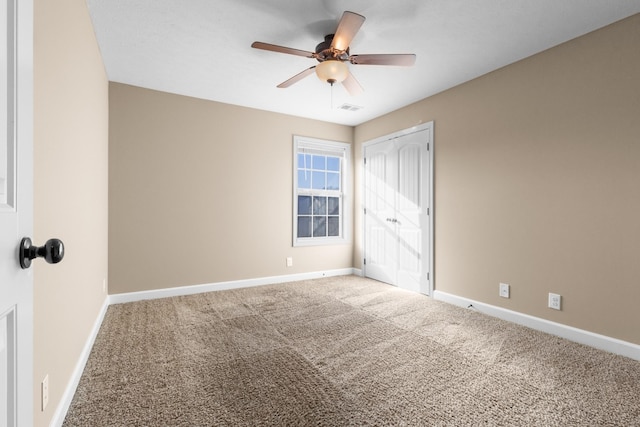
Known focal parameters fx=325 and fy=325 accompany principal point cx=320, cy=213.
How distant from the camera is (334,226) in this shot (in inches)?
214

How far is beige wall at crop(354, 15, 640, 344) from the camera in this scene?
2.48 m

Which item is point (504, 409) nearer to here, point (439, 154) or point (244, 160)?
point (439, 154)

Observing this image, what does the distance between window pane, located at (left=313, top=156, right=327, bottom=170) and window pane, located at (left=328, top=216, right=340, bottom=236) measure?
84cm

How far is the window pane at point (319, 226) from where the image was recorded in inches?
206

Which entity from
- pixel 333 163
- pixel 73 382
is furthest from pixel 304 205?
pixel 73 382

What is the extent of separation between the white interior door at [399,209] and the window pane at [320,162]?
668 millimetres

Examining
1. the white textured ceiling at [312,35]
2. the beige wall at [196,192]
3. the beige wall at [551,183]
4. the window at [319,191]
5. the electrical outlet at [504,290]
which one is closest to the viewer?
the white textured ceiling at [312,35]

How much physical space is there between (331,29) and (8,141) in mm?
2537

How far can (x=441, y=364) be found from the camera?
231cm

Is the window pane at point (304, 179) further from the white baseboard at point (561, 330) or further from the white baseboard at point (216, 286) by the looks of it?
the white baseboard at point (561, 330)

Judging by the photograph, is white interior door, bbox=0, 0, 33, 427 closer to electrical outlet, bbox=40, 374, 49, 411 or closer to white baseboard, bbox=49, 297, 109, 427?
electrical outlet, bbox=40, 374, 49, 411

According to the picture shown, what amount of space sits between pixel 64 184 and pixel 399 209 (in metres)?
3.77

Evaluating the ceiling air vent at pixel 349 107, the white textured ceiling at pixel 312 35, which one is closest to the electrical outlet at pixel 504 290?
the white textured ceiling at pixel 312 35

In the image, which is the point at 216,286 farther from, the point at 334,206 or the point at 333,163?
the point at 333,163
